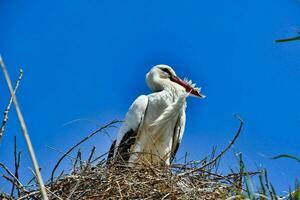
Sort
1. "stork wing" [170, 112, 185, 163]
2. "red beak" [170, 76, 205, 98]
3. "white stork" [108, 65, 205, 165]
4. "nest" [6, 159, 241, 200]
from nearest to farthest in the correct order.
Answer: "nest" [6, 159, 241, 200] < "white stork" [108, 65, 205, 165] < "stork wing" [170, 112, 185, 163] < "red beak" [170, 76, 205, 98]

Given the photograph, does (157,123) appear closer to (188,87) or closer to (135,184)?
(188,87)

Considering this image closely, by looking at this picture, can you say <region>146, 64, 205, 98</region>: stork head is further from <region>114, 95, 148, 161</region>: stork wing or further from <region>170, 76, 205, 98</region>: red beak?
<region>114, 95, 148, 161</region>: stork wing

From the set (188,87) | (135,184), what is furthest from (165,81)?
(135,184)

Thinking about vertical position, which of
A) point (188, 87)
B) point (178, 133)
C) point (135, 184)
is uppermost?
point (188, 87)

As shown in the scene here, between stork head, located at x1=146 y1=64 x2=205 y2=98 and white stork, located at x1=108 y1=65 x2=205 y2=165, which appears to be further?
stork head, located at x1=146 y1=64 x2=205 y2=98

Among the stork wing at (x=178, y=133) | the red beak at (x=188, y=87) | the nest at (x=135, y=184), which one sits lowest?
the nest at (x=135, y=184)

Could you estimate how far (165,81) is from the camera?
529 cm

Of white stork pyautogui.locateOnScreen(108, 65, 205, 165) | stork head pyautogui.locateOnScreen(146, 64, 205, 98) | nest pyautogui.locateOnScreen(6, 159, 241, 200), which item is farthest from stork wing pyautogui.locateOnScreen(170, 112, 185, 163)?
nest pyautogui.locateOnScreen(6, 159, 241, 200)

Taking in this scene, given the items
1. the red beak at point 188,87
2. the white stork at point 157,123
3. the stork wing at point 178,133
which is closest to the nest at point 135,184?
the white stork at point 157,123

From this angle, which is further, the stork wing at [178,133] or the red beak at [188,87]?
the red beak at [188,87]

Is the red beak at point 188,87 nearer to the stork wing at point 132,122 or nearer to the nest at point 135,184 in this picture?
the stork wing at point 132,122

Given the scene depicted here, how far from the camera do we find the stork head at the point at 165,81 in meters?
5.16

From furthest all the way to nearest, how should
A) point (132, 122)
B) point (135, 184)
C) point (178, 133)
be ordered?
point (178, 133)
point (132, 122)
point (135, 184)

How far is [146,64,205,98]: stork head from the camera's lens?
5.16m
